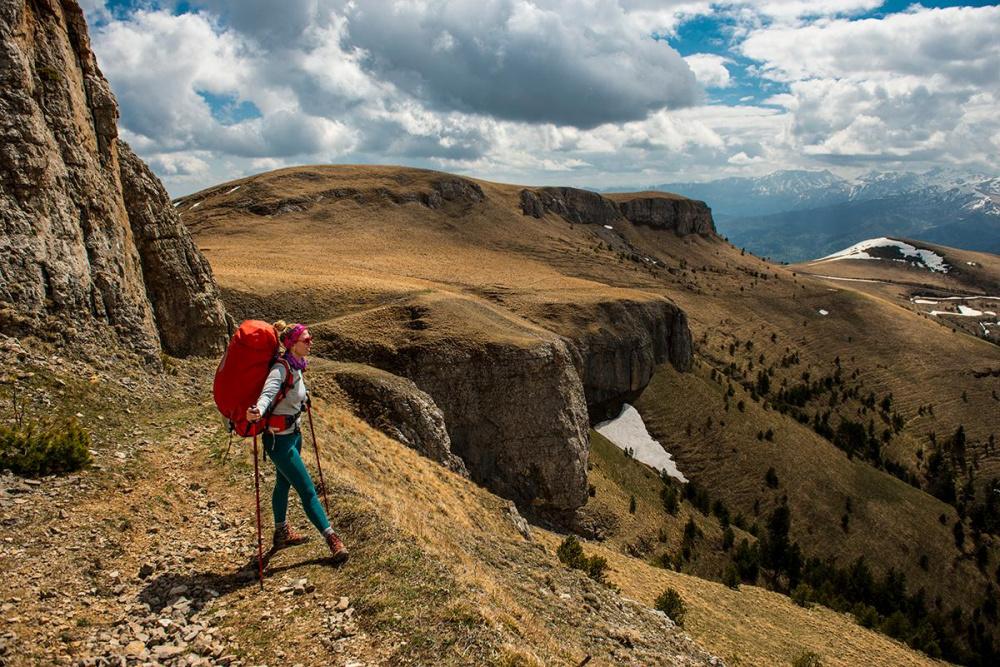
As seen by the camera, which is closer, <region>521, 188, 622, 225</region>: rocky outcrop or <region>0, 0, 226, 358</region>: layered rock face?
<region>0, 0, 226, 358</region>: layered rock face

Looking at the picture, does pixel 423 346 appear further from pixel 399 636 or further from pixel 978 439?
pixel 978 439

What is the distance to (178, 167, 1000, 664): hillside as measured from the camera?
181 feet

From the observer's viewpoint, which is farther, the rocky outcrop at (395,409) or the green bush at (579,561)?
the rocky outcrop at (395,409)

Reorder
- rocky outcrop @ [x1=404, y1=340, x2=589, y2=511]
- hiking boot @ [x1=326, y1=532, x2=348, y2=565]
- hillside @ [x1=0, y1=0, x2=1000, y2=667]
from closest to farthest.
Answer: hillside @ [x1=0, y1=0, x2=1000, y2=667] < hiking boot @ [x1=326, y1=532, x2=348, y2=565] < rocky outcrop @ [x1=404, y1=340, x2=589, y2=511]

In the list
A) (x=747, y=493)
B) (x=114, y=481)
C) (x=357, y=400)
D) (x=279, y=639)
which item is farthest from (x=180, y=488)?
(x=747, y=493)

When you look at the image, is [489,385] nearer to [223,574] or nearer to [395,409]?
[395,409]

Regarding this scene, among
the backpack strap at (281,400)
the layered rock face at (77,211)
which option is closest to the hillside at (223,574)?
the layered rock face at (77,211)

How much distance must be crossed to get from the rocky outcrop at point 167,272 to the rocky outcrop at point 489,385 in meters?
20.7

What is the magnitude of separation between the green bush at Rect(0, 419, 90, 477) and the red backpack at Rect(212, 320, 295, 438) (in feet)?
15.0

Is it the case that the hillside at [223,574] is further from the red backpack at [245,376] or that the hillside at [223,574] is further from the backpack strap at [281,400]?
the red backpack at [245,376]

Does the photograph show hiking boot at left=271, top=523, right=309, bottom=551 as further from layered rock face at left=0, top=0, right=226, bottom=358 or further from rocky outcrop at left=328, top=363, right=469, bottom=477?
rocky outcrop at left=328, top=363, right=469, bottom=477

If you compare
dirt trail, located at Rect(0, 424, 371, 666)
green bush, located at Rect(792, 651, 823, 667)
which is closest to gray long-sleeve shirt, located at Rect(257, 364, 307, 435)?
dirt trail, located at Rect(0, 424, 371, 666)

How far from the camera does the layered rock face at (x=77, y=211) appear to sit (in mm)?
15133

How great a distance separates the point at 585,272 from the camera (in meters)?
129
